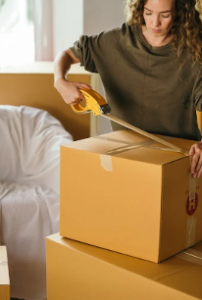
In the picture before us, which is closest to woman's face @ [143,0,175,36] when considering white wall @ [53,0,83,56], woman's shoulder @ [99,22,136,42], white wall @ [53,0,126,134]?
woman's shoulder @ [99,22,136,42]

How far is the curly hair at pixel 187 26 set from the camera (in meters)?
1.55

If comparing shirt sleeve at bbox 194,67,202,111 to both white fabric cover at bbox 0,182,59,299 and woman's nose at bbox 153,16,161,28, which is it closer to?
woman's nose at bbox 153,16,161,28

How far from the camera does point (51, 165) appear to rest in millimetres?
2535

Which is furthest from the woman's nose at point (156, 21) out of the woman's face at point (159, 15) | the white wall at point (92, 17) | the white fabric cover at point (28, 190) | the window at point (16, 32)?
the window at point (16, 32)

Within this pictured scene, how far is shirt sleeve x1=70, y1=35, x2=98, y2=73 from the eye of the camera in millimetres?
1727

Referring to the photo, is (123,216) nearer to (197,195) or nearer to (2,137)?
(197,195)

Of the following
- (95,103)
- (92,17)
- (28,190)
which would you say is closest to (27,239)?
(28,190)

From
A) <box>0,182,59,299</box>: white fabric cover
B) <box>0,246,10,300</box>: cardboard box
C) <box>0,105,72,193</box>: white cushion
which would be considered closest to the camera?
<box>0,246,10,300</box>: cardboard box

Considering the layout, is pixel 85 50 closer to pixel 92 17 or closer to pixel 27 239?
pixel 27 239

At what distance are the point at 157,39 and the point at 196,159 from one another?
0.46 meters

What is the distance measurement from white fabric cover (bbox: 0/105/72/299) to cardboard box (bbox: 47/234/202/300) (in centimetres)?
79

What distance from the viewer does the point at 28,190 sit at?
8.05 feet

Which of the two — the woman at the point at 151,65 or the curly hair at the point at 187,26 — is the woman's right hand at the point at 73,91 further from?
the curly hair at the point at 187,26

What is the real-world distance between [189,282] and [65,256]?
1.18ft
